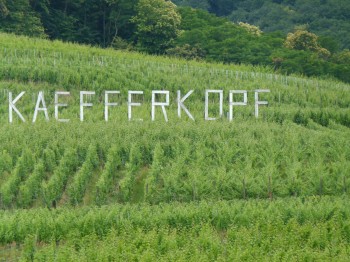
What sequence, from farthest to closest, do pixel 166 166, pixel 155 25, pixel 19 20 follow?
pixel 155 25 → pixel 19 20 → pixel 166 166

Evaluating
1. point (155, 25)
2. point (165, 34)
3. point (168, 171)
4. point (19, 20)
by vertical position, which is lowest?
point (168, 171)

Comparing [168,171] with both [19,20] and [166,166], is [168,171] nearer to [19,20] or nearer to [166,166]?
[166,166]

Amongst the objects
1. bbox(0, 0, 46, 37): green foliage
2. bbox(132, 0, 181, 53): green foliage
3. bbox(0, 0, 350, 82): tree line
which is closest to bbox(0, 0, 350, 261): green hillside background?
bbox(0, 0, 46, 37): green foliage

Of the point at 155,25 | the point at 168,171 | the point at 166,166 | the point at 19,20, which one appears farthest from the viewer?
the point at 155,25

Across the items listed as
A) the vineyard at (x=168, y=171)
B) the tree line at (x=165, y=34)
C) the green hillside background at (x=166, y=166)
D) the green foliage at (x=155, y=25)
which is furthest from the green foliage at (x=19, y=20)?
the vineyard at (x=168, y=171)

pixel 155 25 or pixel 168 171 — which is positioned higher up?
pixel 155 25

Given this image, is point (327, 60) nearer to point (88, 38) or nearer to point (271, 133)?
point (88, 38)

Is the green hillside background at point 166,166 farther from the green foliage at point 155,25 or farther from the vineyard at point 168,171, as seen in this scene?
the green foliage at point 155,25

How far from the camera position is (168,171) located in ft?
84.1

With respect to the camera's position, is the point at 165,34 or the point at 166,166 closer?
the point at 166,166

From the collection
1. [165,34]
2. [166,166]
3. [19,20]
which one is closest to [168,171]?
[166,166]

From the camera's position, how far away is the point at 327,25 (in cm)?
7250

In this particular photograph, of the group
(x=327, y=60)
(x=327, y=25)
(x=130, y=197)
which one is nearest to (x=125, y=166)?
(x=130, y=197)

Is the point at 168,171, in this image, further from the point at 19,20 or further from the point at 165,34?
the point at 165,34
